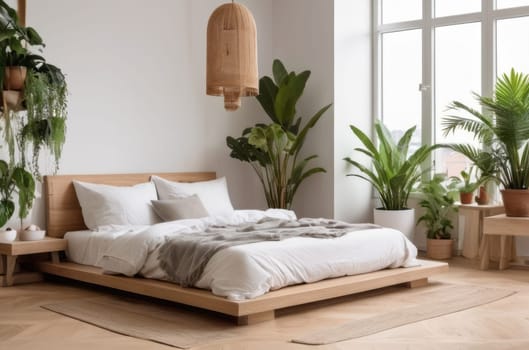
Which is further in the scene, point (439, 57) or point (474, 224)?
point (439, 57)

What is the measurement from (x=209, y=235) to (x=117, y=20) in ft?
8.92

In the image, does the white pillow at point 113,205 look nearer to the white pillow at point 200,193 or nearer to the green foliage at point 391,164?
the white pillow at point 200,193

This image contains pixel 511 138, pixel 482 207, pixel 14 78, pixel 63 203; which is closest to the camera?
pixel 14 78

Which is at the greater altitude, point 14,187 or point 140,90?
point 140,90

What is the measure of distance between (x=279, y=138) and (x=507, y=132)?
Answer: 7.33 ft

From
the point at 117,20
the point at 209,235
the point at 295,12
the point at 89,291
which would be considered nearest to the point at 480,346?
the point at 209,235

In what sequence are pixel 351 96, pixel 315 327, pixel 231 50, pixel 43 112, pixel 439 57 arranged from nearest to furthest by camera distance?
pixel 315 327 → pixel 231 50 → pixel 43 112 → pixel 439 57 → pixel 351 96

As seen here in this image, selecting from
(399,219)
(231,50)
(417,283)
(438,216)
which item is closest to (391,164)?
(399,219)

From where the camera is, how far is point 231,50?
471cm

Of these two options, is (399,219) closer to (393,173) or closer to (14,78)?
(393,173)

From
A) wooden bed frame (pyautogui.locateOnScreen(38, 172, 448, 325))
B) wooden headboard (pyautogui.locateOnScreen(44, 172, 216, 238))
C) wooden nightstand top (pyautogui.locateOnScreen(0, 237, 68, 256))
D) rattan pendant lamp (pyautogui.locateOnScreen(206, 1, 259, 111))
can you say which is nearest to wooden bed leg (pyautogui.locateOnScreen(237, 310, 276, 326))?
wooden bed frame (pyautogui.locateOnScreen(38, 172, 448, 325))

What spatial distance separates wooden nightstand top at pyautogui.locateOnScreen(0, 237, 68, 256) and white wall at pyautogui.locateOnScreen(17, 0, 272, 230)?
45cm

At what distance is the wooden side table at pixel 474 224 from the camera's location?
7.25 metres

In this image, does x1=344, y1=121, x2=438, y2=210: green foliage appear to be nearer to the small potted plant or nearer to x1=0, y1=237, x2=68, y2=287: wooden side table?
the small potted plant
